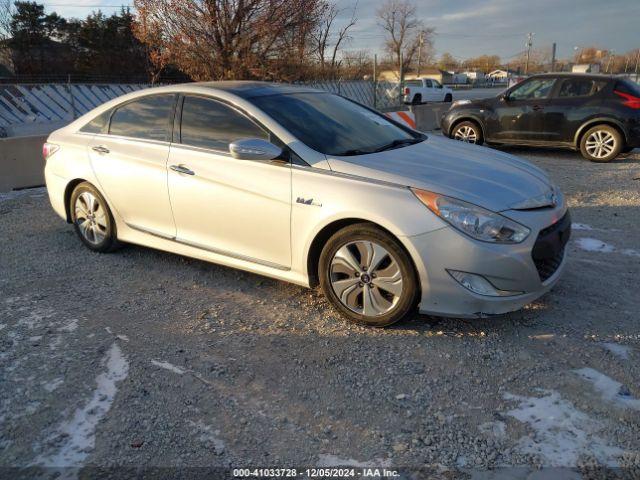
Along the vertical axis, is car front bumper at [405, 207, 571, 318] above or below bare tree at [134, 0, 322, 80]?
below

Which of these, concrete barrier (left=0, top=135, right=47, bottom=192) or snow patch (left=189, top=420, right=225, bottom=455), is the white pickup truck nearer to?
concrete barrier (left=0, top=135, right=47, bottom=192)

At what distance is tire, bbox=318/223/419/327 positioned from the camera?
3.23 m

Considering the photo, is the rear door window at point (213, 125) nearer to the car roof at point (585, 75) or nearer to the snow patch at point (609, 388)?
the snow patch at point (609, 388)

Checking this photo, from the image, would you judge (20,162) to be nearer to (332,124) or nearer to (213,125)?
(213,125)

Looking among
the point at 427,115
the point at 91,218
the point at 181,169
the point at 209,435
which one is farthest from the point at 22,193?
the point at 427,115

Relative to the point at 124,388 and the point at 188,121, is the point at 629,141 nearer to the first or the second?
the point at 188,121

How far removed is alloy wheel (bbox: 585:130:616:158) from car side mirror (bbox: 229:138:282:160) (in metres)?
7.98

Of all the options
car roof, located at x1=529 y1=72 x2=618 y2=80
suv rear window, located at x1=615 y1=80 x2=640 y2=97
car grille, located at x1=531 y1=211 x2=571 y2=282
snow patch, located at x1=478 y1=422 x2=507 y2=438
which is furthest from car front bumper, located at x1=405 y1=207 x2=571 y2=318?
car roof, located at x1=529 y1=72 x2=618 y2=80

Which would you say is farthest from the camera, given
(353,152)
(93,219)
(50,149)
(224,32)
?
(224,32)

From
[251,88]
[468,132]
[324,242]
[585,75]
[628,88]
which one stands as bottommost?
[324,242]

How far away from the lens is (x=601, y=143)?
30.8 feet

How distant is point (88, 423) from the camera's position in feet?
8.45

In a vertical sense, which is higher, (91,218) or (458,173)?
(458,173)

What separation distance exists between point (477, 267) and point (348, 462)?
1398 millimetres
